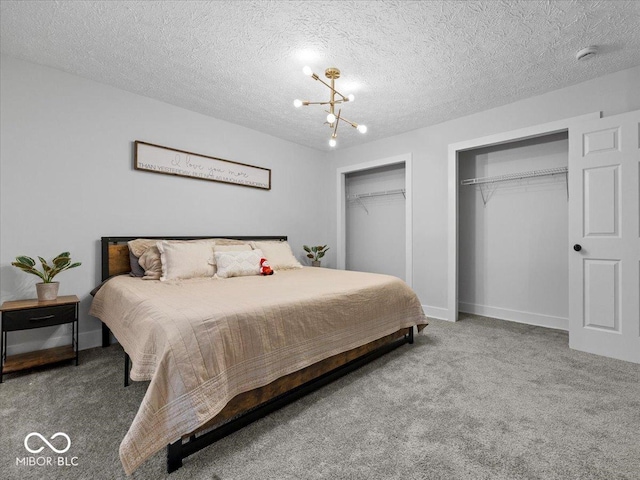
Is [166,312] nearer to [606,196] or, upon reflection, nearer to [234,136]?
[234,136]

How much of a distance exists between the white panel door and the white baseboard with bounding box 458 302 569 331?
0.71 meters

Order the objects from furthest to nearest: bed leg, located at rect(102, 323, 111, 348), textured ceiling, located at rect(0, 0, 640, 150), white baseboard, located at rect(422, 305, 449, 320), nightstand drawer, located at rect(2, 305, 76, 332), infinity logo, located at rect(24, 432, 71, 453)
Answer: white baseboard, located at rect(422, 305, 449, 320)
bed leg, located at rect(102, 323, 111, 348)
nightstand drawer, located at rect(2, 305, 76, 332)
textured ceiling, located at rect(0, 0, 640, 150)
infinity logo, located at rect(24, 432, 71, 453)

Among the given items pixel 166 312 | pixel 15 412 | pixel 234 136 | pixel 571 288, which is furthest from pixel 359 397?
pixel 234 136

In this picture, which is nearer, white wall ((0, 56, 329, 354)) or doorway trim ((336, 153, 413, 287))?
white wall ((0, 56, 329, 354))

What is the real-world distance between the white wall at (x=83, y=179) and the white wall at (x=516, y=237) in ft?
10.7

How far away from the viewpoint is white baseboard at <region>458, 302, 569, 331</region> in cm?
348

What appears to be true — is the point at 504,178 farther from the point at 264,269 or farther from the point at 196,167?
the point at 196,167

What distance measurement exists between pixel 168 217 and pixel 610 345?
4.47 m

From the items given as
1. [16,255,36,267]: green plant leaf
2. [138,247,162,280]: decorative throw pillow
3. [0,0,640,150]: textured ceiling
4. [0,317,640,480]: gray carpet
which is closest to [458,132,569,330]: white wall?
[0,0,640,150]: textured ceiling

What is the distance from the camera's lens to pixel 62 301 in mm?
2436

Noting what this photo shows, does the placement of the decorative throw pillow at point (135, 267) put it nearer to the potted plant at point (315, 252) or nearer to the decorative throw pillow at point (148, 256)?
the decorative throw pillow at point (148, 256)

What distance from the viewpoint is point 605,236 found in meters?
2.71

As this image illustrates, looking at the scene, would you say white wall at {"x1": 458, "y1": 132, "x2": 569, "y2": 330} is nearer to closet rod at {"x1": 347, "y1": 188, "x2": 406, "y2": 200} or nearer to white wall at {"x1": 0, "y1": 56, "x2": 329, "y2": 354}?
closet rod at {"x1": 347, "y1": 188, "x2": 406, "y2": 200}

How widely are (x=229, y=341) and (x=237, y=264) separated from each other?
1585 mm
